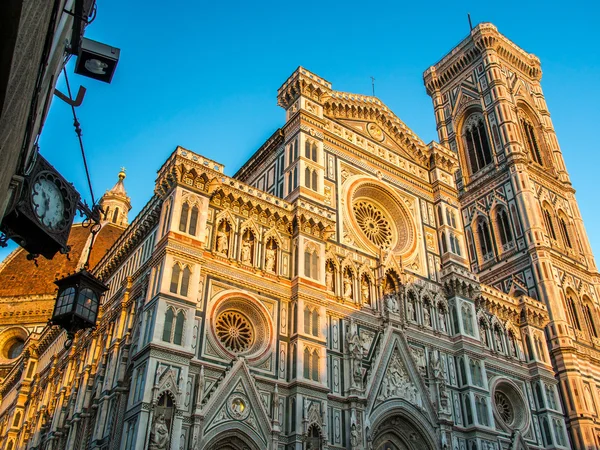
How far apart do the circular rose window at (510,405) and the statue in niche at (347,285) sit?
9043 mm

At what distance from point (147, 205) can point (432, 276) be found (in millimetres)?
13464

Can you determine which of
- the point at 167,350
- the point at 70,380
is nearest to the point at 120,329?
the point at 167,350

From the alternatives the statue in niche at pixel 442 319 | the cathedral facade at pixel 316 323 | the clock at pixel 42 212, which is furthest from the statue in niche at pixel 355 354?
the clock at pixel 42 212

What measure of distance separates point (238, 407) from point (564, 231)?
30.9 m

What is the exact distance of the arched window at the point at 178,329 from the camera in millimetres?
18125

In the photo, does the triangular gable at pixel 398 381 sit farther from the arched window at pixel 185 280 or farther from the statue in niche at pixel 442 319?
the arched window at pixel 185 280

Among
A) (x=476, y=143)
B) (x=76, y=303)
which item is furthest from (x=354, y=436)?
(x=476, y=143)

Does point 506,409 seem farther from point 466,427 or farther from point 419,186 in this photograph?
point 419,186

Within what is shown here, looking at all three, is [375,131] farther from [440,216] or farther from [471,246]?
[471,246]

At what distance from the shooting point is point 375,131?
3055 cm

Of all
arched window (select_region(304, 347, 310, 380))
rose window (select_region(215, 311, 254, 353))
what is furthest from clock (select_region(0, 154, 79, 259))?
arched window (select_region(304, 347, 310, 380))

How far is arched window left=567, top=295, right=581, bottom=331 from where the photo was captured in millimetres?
36125

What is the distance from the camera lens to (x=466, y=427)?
2417 cm

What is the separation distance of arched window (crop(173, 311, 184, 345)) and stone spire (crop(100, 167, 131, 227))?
50957mm
